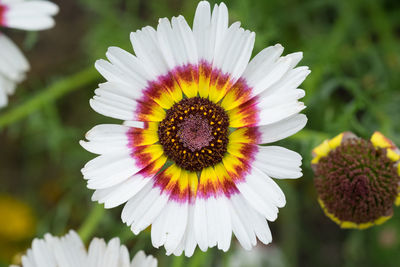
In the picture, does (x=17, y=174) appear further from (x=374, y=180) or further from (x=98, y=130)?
(x=374, y=180)

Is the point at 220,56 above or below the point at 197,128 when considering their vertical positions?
above

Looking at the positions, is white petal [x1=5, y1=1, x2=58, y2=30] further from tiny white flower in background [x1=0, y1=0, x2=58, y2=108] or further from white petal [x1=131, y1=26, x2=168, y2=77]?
white petal [x1=131, y1=26, x2=168, y2=77]

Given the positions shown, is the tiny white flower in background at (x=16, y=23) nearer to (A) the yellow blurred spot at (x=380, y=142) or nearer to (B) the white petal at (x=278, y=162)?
(B) the white petal at (x=278, y=162)

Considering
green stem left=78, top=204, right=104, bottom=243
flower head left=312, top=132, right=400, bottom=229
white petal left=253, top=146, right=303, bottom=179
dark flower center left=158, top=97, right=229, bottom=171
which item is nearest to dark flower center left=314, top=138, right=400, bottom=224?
flower head left=312, top=132, right=400, bottom=229

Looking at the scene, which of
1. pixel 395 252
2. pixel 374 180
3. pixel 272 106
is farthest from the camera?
pixel 395 252

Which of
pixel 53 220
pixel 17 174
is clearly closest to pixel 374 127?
pixel 53 220

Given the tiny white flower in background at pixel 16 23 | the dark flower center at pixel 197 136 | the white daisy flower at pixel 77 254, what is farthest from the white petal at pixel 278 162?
the tiny white flower in background at pixel 16 23

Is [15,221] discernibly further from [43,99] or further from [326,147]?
[326,147]
